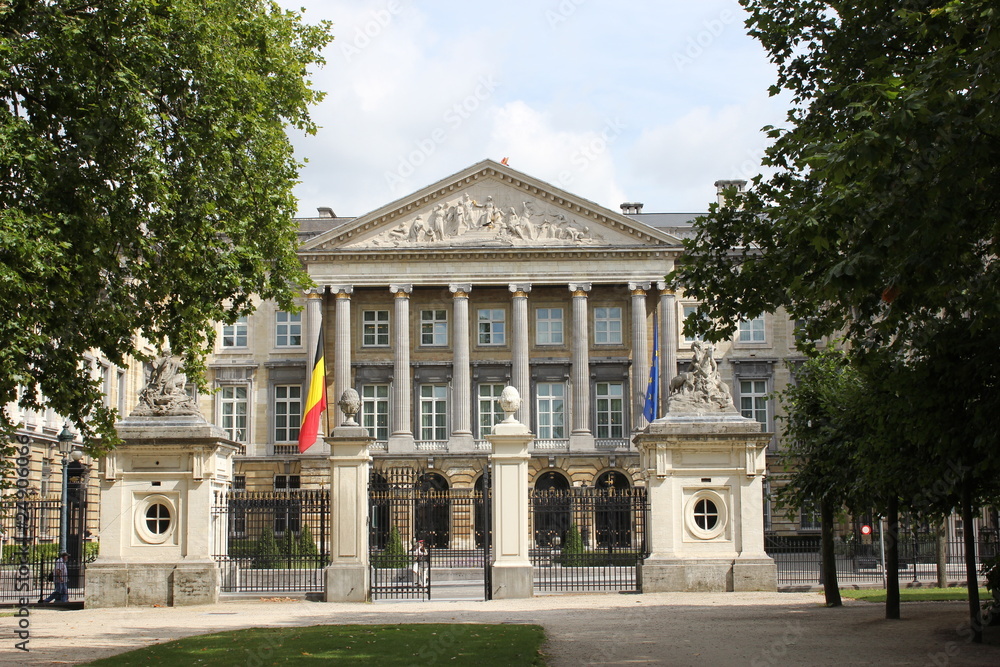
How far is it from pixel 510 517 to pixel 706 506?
11.8 feet

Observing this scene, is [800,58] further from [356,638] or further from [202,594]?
[202,594]

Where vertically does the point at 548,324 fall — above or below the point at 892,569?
above

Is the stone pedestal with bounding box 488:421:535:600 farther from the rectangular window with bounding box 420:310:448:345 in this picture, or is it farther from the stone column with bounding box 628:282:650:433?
the rectangular window with bounding box 420:310:448:345

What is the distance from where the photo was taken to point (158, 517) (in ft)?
67.6

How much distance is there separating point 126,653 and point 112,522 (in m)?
7.17

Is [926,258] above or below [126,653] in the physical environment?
above

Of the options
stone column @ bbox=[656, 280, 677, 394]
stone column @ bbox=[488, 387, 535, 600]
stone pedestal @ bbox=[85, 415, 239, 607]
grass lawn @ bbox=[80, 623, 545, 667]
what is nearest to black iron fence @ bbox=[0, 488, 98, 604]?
stone pedestal @ bbox=[85, 415, 239, 607]

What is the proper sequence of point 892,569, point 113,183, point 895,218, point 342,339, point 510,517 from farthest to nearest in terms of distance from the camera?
point 342,339 → point 510,517 → point 892,569 → point 113,183 → point 895,218

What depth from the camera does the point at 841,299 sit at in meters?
10.7

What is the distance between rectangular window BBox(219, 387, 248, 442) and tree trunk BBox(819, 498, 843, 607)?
135 feet

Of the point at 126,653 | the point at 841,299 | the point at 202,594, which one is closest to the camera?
the point at 841,299

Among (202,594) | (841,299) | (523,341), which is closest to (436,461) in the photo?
(523,341)

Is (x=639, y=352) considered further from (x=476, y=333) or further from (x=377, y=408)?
(x=377, y=408)

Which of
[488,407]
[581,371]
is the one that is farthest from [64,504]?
[581,371]
